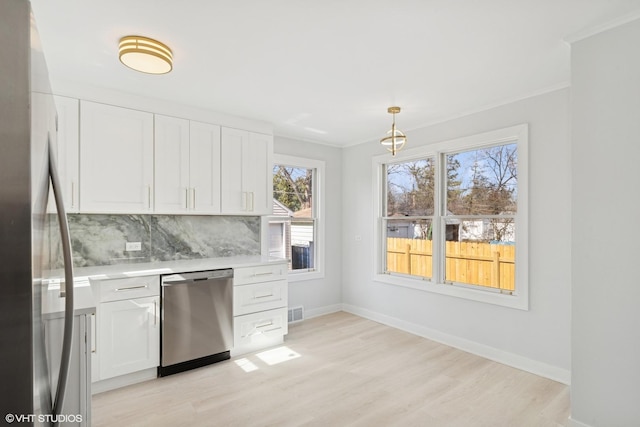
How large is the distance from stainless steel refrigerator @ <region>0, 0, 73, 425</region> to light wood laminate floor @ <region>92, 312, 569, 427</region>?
2.05 m

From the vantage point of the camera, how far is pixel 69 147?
9.17ft

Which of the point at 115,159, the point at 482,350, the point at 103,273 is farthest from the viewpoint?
the point at 482,350

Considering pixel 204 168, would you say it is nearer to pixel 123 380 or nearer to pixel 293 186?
pixel 293 186

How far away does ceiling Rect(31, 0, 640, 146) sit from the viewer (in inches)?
73.5

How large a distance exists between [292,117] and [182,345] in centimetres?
261

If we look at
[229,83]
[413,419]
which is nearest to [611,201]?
[413,419]

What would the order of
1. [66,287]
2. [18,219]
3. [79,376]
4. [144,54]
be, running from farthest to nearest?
[144,54]
[79,376]
[66,287]
[18,219]

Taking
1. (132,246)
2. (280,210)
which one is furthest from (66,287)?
(280,210)

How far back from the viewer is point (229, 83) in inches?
113

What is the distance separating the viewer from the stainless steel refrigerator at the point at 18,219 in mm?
568

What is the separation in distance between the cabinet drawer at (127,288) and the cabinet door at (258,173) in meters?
1.34

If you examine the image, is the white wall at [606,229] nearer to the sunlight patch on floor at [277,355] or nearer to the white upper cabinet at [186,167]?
the sunlight patch on floor at [277,355]

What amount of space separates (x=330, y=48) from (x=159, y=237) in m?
2.57

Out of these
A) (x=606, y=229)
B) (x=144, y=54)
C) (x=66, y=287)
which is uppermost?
(x=144, y=54)
